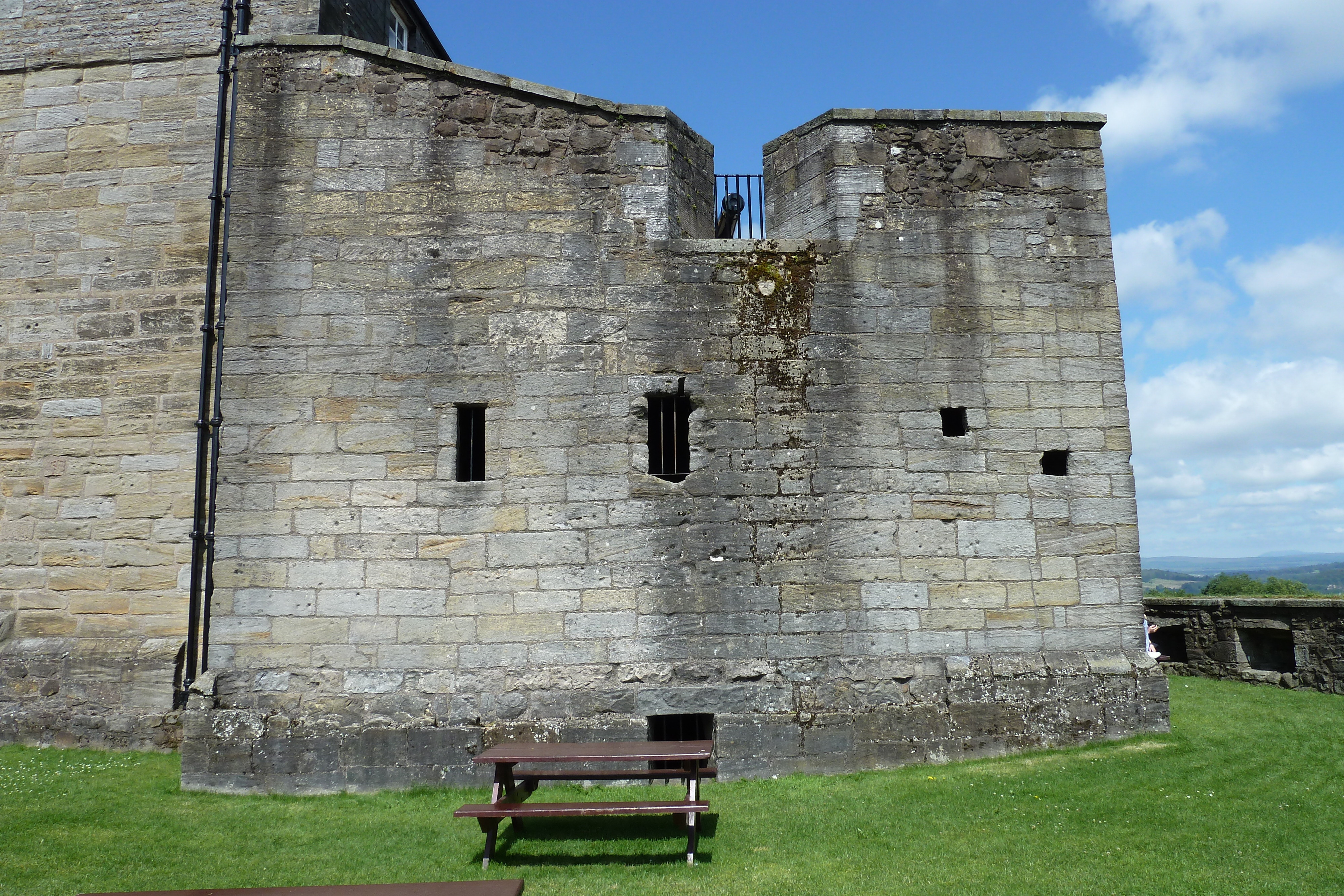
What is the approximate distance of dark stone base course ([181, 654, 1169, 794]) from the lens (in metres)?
6.61

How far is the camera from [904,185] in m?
7.54

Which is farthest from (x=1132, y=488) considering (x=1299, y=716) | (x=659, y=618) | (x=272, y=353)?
A: (x=272, y=353)

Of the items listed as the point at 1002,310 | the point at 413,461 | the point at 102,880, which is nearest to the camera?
the point at 102,880

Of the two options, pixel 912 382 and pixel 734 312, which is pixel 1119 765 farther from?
pixel 734 312

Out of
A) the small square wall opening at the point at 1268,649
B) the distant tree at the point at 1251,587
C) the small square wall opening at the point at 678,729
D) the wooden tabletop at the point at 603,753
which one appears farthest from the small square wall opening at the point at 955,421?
the distant tree at the point at 1251,587

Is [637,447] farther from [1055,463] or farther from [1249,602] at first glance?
[1249,602]

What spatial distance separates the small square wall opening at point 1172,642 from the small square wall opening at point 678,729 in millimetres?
6175

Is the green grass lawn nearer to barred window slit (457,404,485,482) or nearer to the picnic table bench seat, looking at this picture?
the picnic table bench seat

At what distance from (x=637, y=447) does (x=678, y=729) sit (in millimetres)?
2215

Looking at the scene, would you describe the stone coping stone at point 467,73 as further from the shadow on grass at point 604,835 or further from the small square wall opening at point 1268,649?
the small square wall opening at point 1268,649

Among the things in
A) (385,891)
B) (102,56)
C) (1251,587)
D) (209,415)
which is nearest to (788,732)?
(385,891)

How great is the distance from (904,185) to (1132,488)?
3.09m

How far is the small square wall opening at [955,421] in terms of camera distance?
7.28m

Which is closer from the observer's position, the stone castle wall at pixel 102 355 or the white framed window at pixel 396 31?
the stone castle wall at pixel 102 355
